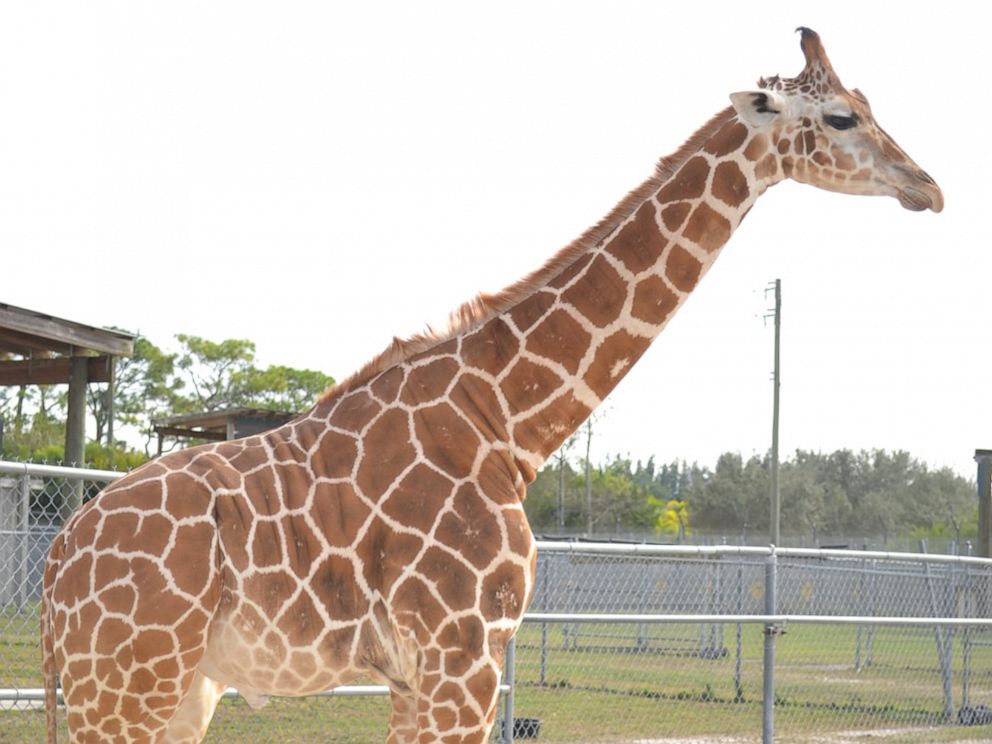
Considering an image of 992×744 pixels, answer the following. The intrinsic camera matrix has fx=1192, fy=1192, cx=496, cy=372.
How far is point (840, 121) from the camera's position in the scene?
4.34 metres

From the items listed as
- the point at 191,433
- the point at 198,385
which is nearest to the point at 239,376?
the point at 198,385

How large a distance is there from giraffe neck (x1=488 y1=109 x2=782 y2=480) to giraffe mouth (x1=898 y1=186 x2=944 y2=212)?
464 millimetres

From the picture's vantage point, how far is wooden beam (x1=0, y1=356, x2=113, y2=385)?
12.5 m

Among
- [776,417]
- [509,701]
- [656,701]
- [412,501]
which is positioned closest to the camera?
[412,501]

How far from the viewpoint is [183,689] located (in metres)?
3.63

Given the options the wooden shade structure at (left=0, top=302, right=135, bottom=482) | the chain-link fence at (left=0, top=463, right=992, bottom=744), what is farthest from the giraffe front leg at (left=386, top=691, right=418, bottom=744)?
the wooden shade structure at (left=0, top=302, right=135, bottom=482)

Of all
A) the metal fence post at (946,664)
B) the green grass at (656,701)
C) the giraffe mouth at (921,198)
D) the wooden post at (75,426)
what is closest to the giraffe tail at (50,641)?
the giraffe mouth at (921,198)

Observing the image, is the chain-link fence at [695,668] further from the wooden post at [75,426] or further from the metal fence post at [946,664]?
the wooden post at [75,426]

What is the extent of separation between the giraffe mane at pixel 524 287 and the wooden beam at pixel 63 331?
835 centimetres

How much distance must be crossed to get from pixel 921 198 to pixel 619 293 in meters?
1.17

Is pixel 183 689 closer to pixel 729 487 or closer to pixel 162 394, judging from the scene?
pixel 162 394

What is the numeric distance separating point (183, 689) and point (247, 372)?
189 feet

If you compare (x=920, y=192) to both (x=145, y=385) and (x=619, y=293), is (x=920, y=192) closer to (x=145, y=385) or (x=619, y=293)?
(x=619, y=293)

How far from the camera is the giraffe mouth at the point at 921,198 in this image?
433cm
